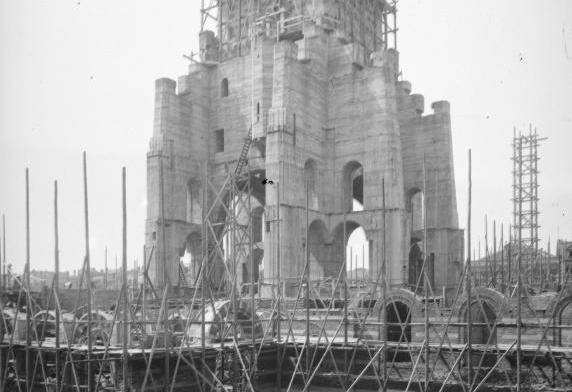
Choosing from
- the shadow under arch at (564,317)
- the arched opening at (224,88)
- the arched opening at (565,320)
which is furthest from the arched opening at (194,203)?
the arched opening at (565,320)

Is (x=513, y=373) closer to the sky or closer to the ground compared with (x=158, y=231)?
closer to the ground

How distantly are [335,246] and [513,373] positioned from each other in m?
17.5

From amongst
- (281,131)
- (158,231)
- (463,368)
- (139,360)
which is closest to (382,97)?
(281,131)

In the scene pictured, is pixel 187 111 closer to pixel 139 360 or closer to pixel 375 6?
pixel 375 6

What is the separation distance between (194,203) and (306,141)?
9.15 m

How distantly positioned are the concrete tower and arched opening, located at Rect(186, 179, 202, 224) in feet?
0.24

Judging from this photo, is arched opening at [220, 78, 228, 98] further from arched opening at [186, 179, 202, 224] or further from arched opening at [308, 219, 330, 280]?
arched opening at [308, 219, 330, 280]

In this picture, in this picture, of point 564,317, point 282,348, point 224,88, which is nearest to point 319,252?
point 224,88

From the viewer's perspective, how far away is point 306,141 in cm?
3962

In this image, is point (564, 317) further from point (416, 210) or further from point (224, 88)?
point (224, 88)

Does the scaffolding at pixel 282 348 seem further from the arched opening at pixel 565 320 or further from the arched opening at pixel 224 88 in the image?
the arched opening at pixel 224 88

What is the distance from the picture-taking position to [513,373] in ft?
81.2

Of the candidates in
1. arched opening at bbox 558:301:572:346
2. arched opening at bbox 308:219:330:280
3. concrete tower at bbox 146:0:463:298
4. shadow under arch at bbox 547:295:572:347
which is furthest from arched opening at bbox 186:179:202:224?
arched opening at bbox 558:301:572:346

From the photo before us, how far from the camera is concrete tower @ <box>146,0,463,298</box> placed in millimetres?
38250
